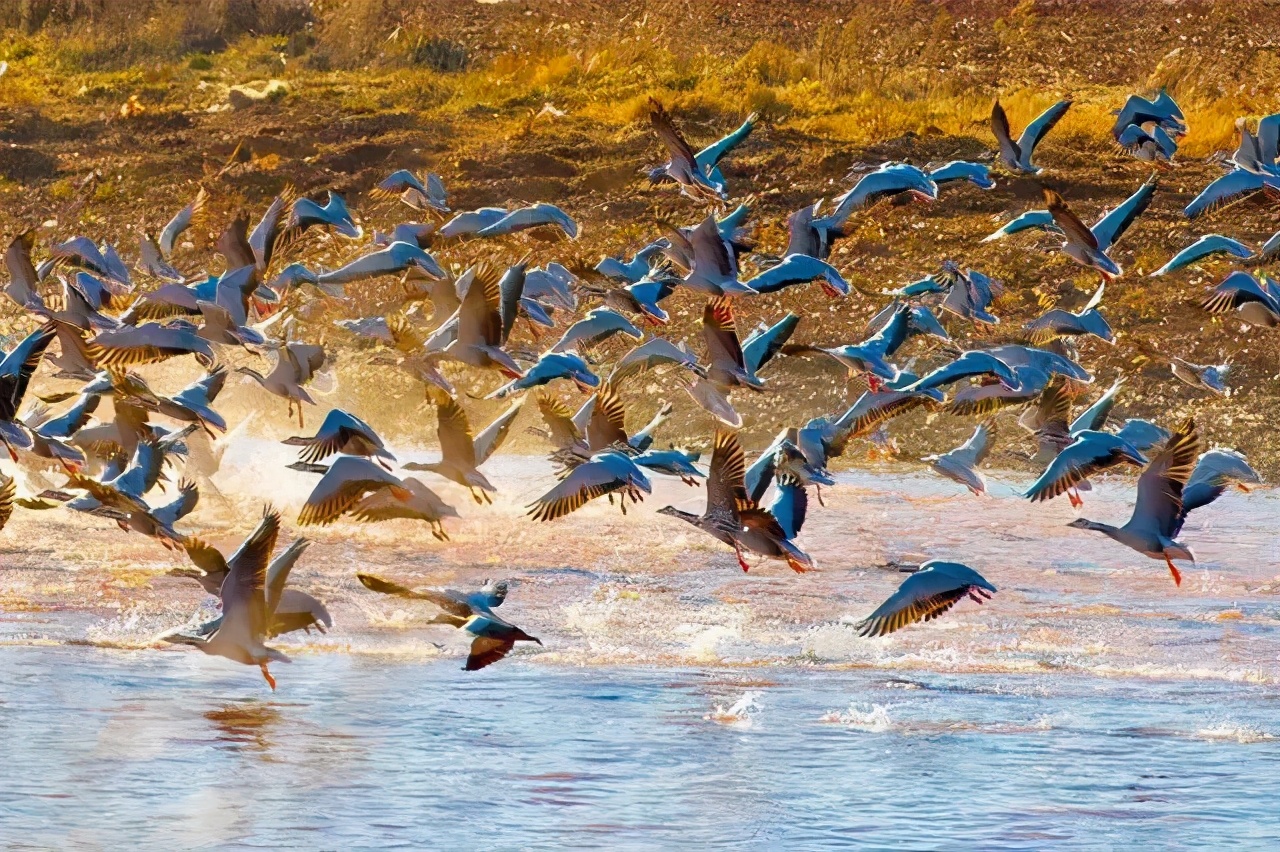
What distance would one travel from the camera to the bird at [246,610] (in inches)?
299

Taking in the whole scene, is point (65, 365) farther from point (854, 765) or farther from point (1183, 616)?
point (1183, 616)

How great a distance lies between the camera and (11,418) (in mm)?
9008

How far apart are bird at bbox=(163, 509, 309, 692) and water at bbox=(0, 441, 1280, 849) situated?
0.70 metres

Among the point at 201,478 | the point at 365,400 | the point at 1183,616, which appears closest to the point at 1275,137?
the point at 1183,616

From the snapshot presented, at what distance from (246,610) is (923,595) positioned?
273cm

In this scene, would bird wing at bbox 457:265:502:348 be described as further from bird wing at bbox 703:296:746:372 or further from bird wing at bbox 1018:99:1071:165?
bird wing at bbox 1018:99:1071:165

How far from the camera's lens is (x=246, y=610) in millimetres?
7812

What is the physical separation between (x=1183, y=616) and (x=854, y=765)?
3981 millimetres

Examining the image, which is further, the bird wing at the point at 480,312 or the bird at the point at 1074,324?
the bird at the point at 1074,324

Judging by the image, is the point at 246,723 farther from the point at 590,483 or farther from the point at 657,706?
the point at 590,483

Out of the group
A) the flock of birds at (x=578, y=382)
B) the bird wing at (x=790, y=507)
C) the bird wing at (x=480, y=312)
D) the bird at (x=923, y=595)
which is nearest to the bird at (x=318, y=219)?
the flock of birds at (x=578, y=382)

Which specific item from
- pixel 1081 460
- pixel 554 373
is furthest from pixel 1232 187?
pixel 554 373

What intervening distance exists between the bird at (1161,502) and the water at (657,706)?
3.04 feet

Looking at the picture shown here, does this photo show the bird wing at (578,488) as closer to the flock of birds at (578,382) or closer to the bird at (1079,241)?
the flock of birds at (578,382)
